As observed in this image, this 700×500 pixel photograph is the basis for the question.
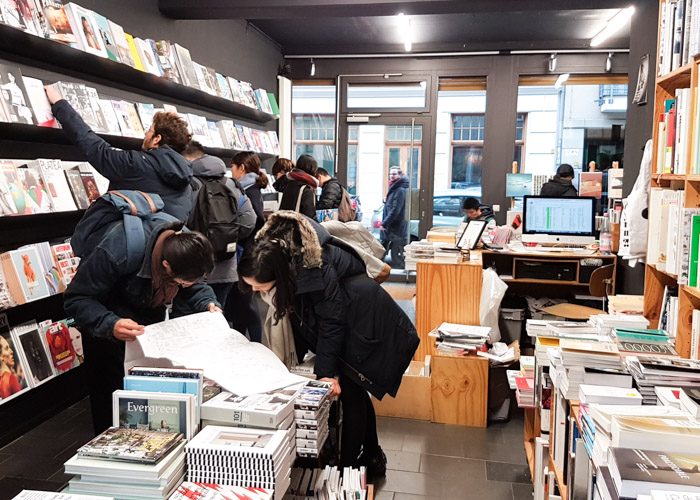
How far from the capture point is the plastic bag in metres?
4.10

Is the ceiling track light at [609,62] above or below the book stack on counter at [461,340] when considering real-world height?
above

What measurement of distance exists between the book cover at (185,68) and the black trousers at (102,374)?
3.06m

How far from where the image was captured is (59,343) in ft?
11.3

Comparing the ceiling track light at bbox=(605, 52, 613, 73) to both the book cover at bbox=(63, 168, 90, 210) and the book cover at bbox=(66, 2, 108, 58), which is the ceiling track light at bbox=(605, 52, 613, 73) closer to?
the book cover at bbox=(66, 2, 108, 58)

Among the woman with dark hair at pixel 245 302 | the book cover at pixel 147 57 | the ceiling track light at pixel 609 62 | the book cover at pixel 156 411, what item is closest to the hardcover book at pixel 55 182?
the book cover at pixel 147 57

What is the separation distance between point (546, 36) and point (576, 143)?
5.06 meters

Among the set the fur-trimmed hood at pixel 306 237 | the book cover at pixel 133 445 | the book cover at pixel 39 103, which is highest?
the book cover at pixel 39 103

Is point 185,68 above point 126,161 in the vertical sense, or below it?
above

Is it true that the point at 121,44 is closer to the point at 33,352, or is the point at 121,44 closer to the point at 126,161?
the point at 126,161

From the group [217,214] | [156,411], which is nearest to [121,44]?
[217,214]

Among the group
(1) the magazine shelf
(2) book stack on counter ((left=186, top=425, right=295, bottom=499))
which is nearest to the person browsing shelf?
(2) book stack on counter ((left=186, top=425, right=295, bottom=499))

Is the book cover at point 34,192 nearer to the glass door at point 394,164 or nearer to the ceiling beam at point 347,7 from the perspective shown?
the ceiling beam at point 347,7

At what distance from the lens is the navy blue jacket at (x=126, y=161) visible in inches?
126

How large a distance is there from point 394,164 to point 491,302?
16.4 ft
